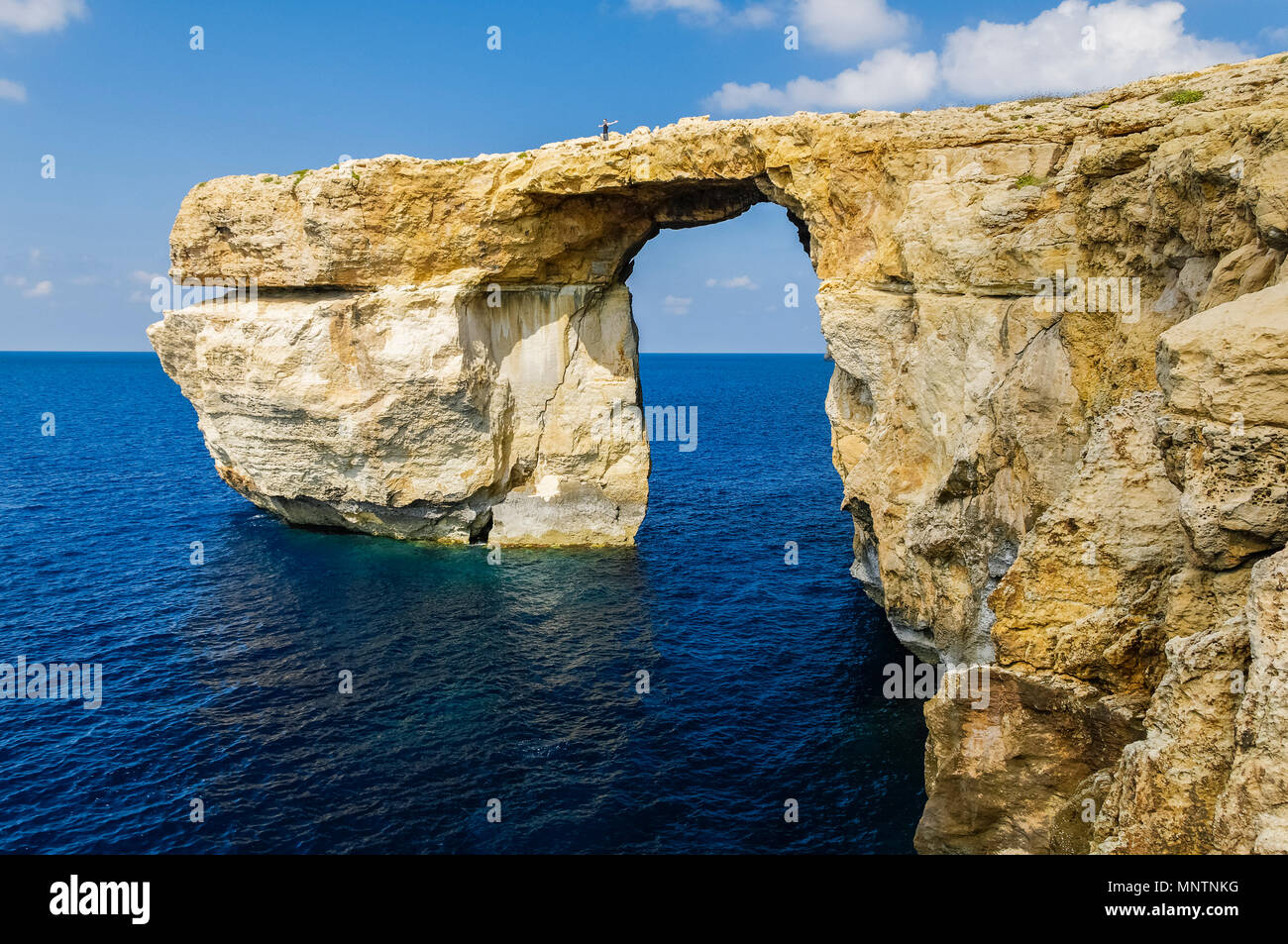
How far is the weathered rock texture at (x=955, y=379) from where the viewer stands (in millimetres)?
13328

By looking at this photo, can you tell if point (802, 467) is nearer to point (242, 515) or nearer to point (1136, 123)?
point (242, 515)

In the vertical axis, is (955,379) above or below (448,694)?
above

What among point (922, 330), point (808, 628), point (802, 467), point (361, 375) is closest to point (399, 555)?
point (361, 375)

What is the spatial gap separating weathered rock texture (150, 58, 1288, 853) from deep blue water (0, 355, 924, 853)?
3.89 meters

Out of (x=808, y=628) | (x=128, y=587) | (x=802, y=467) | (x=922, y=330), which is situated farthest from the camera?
(x=802, y=467)

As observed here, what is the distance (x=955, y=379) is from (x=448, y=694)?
729 inches

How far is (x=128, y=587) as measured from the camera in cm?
4019

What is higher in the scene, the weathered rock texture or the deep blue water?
the weathered rock texture

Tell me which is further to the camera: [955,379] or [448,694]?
[448,694]

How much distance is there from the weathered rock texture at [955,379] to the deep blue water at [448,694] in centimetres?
389

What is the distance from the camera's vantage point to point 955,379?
2575cm

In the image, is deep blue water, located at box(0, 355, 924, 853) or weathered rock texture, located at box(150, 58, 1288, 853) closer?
weathered rock texture, located at box(150, 58, 1288, 853)

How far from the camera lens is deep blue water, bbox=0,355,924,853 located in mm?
23328

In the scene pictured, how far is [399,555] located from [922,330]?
1092 inches
